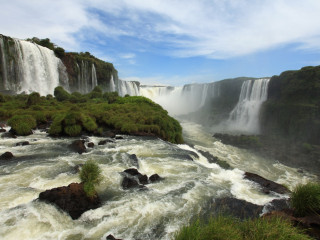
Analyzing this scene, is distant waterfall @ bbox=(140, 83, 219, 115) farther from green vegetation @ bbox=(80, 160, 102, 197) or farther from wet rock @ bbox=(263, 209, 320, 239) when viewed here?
wet rock @ bbox=(263, 209, 320, 239)

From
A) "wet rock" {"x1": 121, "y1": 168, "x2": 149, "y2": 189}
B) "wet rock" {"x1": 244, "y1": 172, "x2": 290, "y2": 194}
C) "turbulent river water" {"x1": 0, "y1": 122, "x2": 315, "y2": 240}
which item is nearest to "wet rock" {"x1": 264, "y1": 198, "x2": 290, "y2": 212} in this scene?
"turbulent river water" {"x1": 0, "y1": 122, "x2": 315, "y2": 240}

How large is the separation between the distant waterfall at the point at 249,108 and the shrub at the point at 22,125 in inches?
1454

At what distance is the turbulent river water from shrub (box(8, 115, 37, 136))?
1.15 metres

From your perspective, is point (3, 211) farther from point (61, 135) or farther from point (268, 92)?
point (268, 92)

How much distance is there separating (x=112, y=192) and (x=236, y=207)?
16.6ft

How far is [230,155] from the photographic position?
77.5 ft

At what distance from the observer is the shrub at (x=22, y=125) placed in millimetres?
16375

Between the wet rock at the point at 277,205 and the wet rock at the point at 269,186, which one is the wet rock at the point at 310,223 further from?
the wet rock at the point at 269,186

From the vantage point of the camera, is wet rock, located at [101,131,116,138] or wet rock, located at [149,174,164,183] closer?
wet rock, located at [149,174,164,183]

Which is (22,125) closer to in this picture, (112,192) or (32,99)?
(32,99)

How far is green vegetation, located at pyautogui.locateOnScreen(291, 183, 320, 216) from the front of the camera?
5949mm

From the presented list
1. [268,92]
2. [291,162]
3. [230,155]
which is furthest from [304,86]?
[230,155]

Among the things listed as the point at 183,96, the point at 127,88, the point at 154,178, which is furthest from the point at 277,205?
the point at 183,96

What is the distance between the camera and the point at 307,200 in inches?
241
